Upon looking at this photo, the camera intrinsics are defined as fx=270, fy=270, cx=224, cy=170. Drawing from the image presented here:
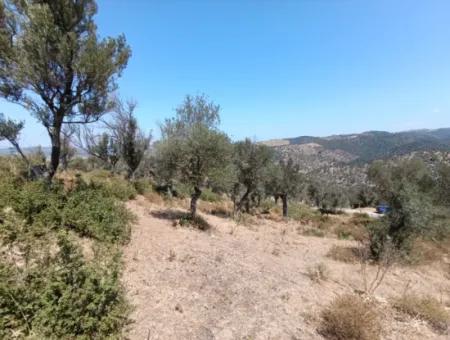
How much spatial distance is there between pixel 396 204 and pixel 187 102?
744 inches

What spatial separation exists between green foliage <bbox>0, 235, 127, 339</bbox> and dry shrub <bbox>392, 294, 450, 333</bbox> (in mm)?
6501

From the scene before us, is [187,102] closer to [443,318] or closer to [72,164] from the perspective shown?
[72,164]

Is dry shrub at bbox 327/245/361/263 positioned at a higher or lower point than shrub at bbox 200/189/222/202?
lower

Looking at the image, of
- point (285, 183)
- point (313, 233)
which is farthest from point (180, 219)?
point (285, 183)

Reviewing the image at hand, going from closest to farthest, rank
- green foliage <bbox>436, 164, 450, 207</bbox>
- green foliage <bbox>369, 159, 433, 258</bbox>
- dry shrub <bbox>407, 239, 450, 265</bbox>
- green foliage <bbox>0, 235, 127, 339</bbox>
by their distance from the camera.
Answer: green foliage <bbox>0, 235, 127, 339</bbox> < green foliage <bbox>369, 159, 433, 258</bbox> < dry shrub <bbox>407, 239, 450, 265</bbox> < green foliage <bbox>436, 164, 450, 207</bbox>

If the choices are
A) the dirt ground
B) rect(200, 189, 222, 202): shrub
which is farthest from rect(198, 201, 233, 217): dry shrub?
the dirt ground

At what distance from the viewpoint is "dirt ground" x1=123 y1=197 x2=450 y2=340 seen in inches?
185

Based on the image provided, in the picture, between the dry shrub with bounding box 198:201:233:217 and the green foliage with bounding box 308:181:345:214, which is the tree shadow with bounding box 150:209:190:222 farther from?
the green foliage with bounding box 308:181:345:214

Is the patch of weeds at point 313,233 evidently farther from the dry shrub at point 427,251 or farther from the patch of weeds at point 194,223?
the patch of weeds at point 194,223

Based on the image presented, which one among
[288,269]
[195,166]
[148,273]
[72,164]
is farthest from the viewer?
[72,164]

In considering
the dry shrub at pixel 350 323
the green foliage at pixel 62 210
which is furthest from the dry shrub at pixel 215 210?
the dry shrub at pixel 350 323

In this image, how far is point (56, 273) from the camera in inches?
151

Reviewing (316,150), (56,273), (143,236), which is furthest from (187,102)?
(316,150)

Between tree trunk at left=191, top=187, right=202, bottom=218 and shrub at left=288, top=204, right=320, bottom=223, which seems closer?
tree trunk at left=191, top=187, right=202, bottom=218
